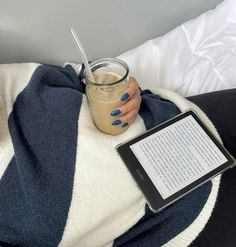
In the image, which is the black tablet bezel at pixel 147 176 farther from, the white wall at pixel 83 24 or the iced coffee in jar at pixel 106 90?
the white wall at pixel 83 24

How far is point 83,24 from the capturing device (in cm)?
91

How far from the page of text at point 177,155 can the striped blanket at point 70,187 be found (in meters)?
0.04

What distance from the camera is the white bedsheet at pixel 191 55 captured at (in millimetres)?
948

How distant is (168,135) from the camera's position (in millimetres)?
712

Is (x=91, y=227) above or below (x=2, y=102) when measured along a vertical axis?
below

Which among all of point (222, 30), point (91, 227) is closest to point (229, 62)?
point (222, 30)

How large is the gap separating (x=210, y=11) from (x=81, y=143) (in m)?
0.59

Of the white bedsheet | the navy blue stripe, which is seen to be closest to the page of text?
the navy blue stripe

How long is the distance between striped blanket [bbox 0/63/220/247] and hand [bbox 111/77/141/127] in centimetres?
4

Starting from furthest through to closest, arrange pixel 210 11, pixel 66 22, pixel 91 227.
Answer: pixel 210 11
pixel 66 22
pixel 91 227

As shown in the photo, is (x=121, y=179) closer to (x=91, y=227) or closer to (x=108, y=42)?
(x=91, y=227)

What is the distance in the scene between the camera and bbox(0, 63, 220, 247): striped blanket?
2.08 feet

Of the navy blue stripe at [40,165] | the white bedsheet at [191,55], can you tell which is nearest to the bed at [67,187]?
the navy blue stripe at [40,165]

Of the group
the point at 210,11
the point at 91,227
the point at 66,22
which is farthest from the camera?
the point at 210,11
